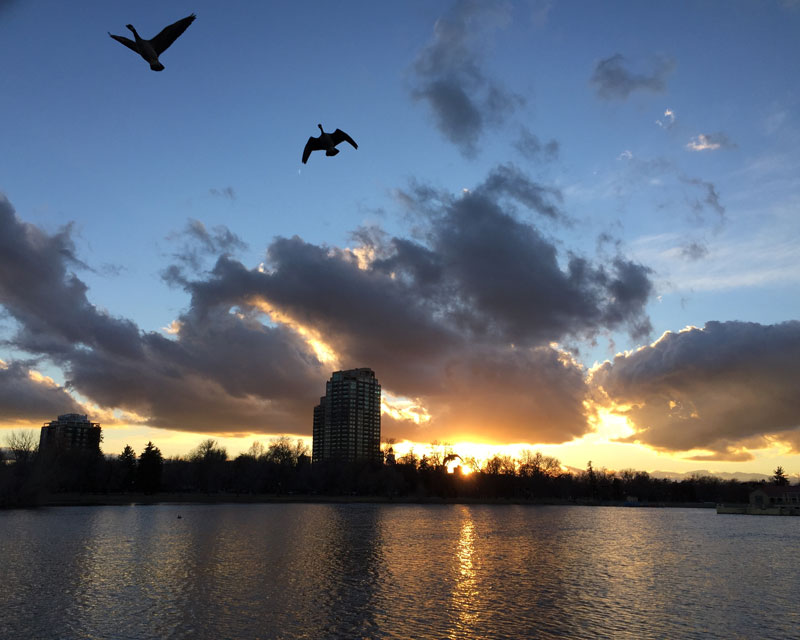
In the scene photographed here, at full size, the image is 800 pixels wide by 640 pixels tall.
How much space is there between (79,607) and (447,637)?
2345 cm

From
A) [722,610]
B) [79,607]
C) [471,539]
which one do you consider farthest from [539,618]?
[471,539]

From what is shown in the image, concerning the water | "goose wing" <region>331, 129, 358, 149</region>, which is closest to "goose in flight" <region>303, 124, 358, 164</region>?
"goose wing" <region>331, 129, 358, 149</region>

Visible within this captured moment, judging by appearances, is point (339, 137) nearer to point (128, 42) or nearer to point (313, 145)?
point (313, 145)

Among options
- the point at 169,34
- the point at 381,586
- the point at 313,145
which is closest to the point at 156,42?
the point at 169,34

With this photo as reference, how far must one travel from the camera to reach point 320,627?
116 ft

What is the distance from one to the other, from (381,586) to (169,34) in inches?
1612

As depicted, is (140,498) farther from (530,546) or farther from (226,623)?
(226,623)

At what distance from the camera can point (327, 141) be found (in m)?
29.3

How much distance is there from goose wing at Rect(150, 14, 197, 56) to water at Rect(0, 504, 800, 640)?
2904cm

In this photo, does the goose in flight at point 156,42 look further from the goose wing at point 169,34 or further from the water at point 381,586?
the water at point 381,586

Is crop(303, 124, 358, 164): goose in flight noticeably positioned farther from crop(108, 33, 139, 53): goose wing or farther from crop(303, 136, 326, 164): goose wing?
crop(108, 33, 139, 53): goose wing

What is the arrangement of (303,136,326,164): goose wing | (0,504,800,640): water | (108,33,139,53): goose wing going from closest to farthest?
(108,33,139,53): goose wing
(303,136,326,164): goose wing
(0,504,800,640): water

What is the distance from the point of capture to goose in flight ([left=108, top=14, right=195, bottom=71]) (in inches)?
899

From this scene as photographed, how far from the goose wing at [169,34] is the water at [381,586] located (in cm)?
2904
